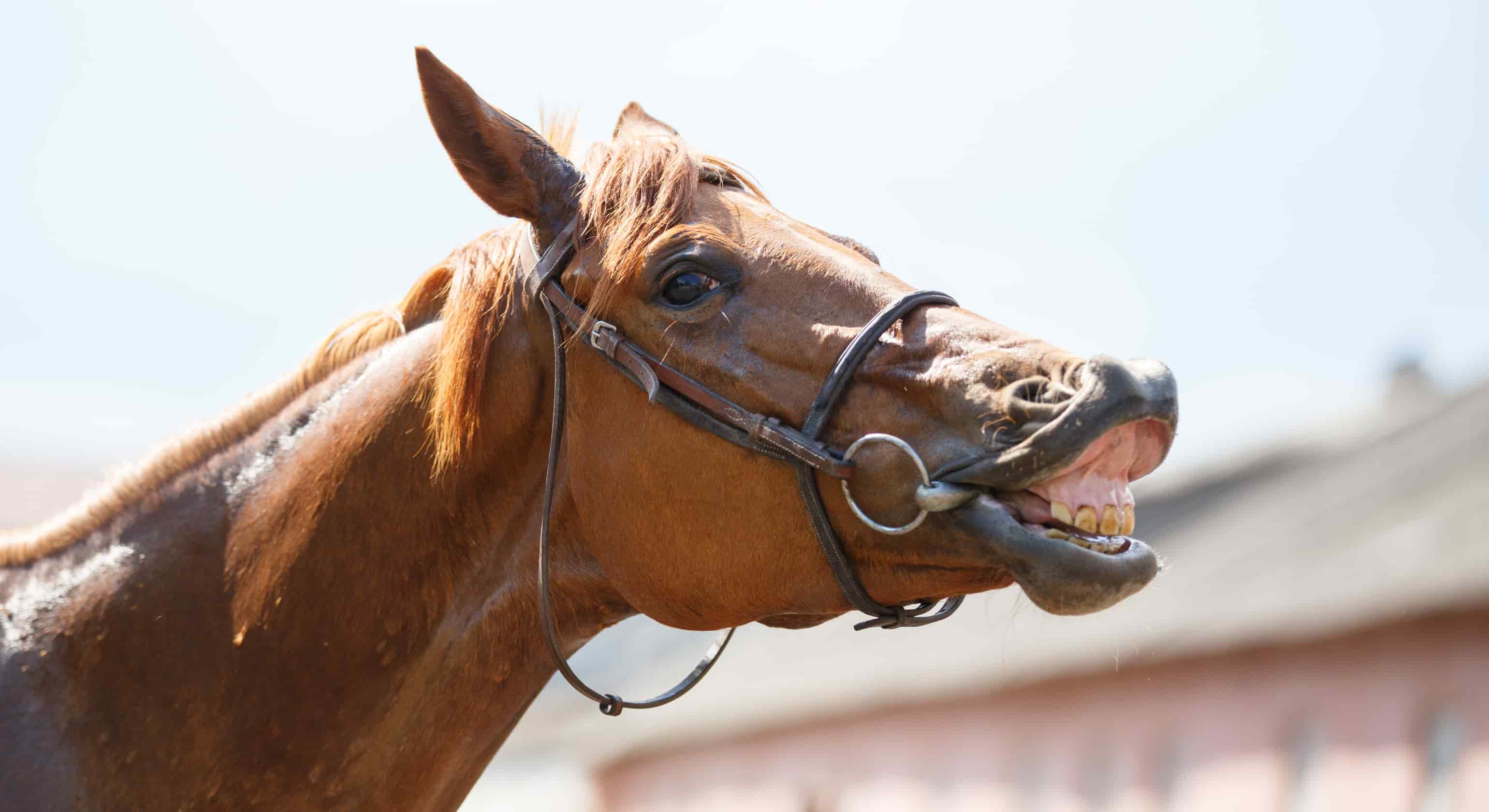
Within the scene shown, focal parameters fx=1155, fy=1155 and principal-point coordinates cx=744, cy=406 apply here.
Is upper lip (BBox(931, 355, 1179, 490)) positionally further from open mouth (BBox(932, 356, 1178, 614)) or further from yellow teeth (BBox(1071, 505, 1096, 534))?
yellow teeth (BBox(1071, 505, 1096, 534))

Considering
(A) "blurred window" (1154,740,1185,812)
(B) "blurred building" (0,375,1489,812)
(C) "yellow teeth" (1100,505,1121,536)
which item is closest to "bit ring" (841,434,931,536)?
(C) "yellow teeth" (1100,505,1121,536)

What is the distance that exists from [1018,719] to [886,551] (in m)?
12.9

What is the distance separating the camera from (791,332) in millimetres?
2773

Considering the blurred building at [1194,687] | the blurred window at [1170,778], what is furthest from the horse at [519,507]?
the blurred window at [1170,778]

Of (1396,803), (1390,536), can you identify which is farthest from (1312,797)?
(1390,536)

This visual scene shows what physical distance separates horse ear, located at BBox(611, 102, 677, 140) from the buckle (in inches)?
29.6

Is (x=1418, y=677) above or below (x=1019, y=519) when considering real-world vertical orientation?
below

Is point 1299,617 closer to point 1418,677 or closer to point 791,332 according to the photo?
point 1418,677

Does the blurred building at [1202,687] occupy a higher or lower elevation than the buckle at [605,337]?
lower

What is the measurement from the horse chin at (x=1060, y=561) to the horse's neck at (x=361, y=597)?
1.06 metres

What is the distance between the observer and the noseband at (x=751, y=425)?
8.66ft

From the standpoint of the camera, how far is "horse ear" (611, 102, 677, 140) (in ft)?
11.4

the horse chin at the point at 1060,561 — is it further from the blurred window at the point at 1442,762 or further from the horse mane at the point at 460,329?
the blurred window at the point at 1442,762

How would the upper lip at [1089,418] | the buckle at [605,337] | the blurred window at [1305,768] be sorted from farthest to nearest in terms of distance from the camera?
the blurred window at [1305,768]
the buckle at [605,337]
the upper lip at [1089,418]
